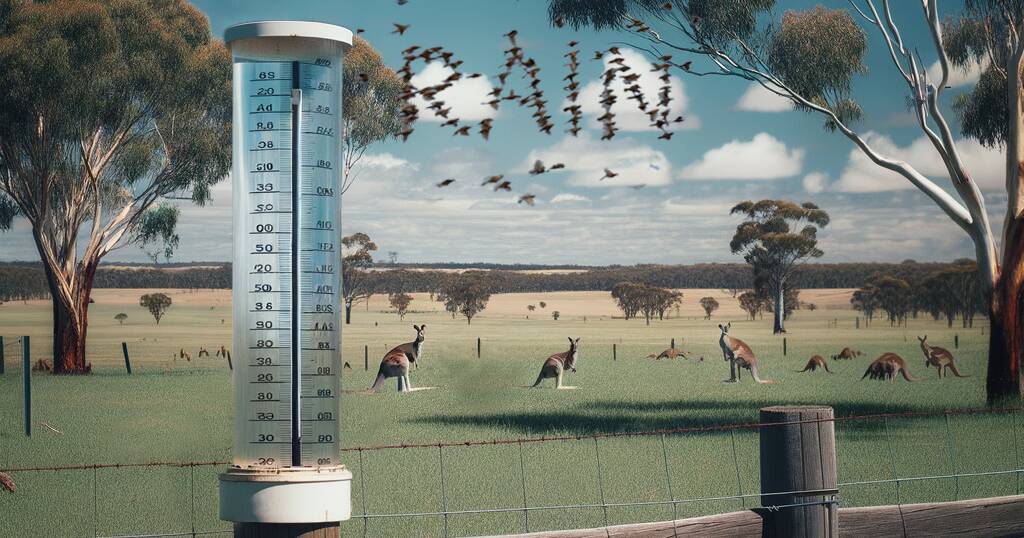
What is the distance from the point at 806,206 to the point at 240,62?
46.7 metres

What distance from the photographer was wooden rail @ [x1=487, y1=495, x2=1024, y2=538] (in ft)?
11.4

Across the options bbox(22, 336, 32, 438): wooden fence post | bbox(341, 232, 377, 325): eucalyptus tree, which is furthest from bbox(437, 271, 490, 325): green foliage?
bbox(22, 336, 32, 438): wooden fence post

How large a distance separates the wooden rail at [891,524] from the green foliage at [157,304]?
46435 millimetres

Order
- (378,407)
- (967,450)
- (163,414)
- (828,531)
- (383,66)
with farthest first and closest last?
(383,66) < (163,414) < (378,407) < (967,450) < (828,531)

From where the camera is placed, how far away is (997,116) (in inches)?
789

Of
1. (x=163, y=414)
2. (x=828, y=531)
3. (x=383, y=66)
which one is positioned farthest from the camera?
(x=383, y=66)

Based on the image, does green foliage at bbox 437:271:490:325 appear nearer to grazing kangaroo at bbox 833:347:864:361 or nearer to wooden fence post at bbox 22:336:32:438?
grazing kangaroo at bbox 833:347:864:361

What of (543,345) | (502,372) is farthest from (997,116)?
(543,345)

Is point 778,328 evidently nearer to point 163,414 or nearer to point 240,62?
point 163,414

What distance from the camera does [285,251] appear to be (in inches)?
109

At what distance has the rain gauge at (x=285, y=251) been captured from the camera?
274 centimetres

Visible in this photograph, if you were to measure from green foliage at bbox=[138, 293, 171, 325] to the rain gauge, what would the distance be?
47.0 meters

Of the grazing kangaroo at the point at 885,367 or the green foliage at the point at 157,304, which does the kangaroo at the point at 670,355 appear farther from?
the green foliage at the point at 157,304

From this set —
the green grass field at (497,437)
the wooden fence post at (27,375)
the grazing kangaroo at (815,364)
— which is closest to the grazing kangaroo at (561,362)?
the green grass field at (497,437)
